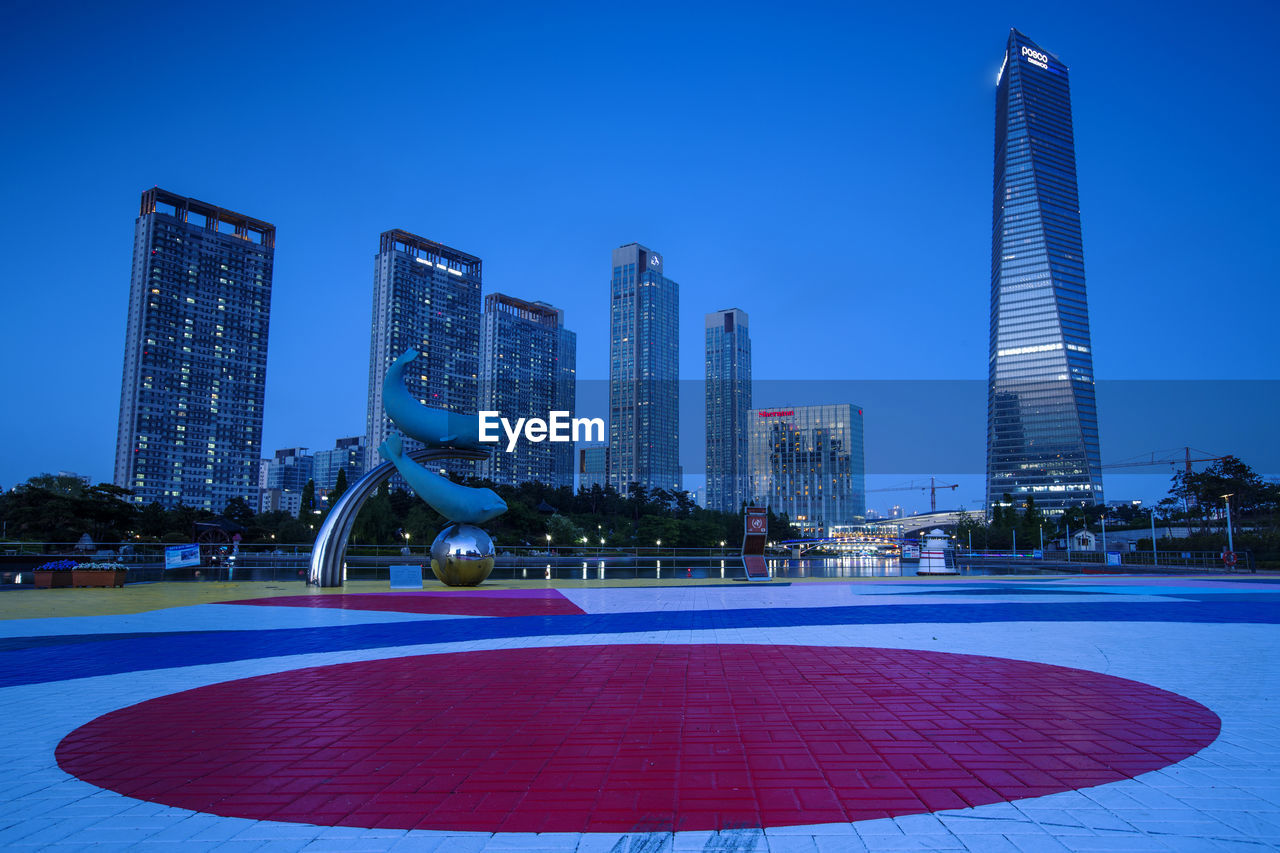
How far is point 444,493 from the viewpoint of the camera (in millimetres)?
18875

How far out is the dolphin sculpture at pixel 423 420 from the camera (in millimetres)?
19531

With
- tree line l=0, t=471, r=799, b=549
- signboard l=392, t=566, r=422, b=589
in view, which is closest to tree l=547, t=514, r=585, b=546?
tree line l=0, t=471, r=799, b=549

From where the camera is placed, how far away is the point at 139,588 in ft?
64.6

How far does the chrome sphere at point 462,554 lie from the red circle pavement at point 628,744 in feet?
39.6

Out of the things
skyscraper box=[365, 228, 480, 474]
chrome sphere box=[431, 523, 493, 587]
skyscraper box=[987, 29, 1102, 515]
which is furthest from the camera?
skyscraper box=[365, 228, 480, 474]

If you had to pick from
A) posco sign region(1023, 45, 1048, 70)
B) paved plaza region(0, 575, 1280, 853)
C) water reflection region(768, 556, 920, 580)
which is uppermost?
posco sign region(1023, 45, 1048, 70)

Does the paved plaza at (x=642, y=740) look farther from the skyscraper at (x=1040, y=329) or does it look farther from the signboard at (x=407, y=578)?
the skyscraper at (x=1040, y=329)

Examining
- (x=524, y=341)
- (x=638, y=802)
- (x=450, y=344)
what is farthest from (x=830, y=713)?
(x=524, y=341)

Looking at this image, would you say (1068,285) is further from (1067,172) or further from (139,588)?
(139,588)

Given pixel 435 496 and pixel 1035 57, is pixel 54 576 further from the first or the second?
pixel 1035 57

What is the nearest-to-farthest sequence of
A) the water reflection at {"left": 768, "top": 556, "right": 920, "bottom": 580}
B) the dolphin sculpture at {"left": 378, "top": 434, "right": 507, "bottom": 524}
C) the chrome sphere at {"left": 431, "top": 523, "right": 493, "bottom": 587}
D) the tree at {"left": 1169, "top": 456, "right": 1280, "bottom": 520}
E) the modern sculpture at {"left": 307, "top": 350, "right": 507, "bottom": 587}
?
the dolphin sculpture at {"left": 378, "top": 434, "right": 507, "bottom": 524} → the modern sculpture at {"left": 307, "top": 350, "right": 507, "bottom": 587} → the chrome sphere at {"left": 431, "top": 523, "right": 493, "bottom": 587} → the water reflection at {"left": 768, "top": 556, "right": 920, "bottom": 580} → the tree at {"left": 1169, "top": 456, "right": 1280, "bottom": 520}

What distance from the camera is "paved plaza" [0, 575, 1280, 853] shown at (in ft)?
10.8

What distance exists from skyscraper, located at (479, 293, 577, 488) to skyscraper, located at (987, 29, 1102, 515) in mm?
101026

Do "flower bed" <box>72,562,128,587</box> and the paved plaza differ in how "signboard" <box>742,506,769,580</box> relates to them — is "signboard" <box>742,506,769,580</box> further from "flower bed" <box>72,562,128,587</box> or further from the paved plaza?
"flower bed" <box>72,562,128,587</box>
